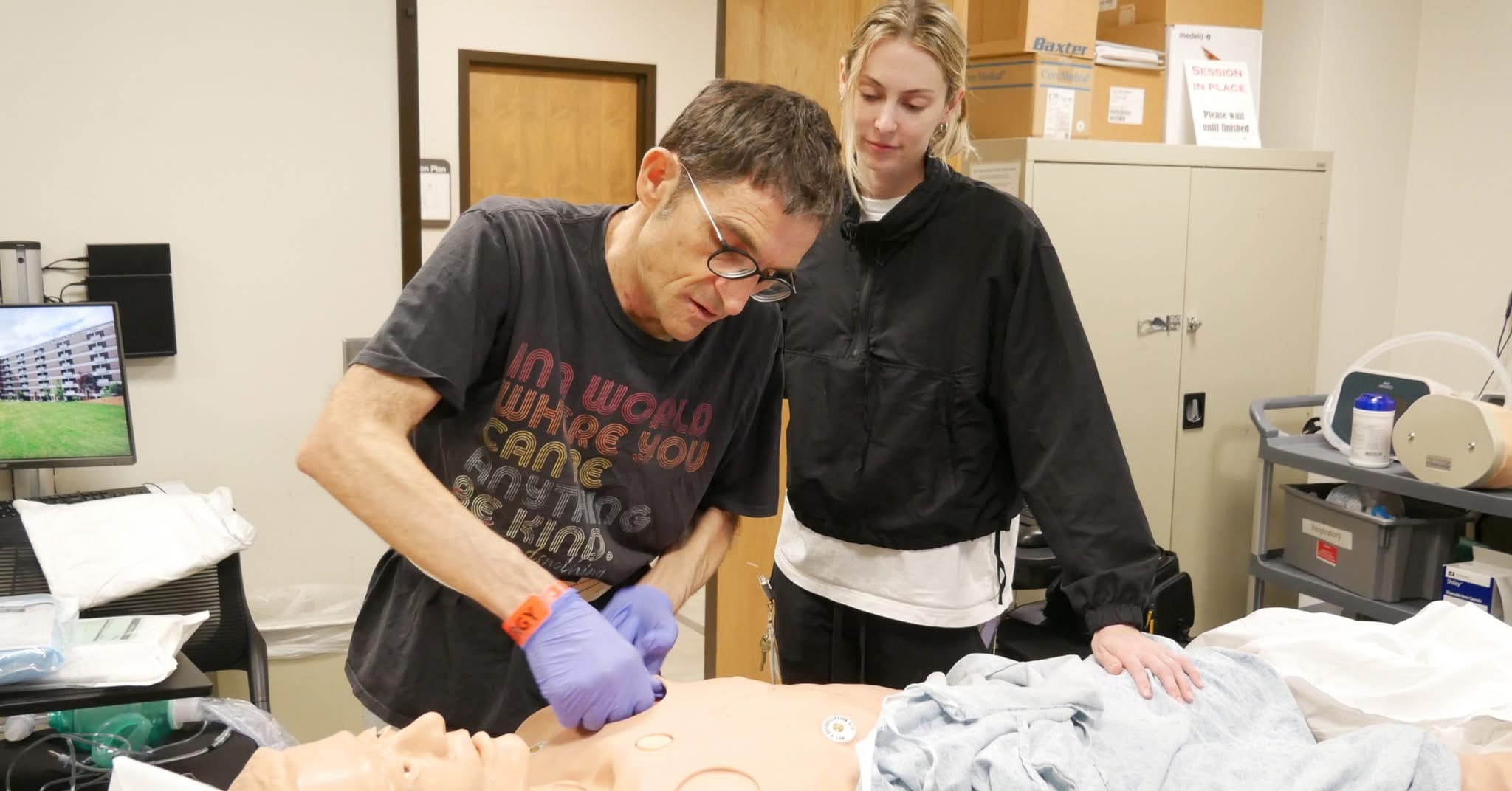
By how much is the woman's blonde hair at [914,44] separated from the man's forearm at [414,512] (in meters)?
0.79

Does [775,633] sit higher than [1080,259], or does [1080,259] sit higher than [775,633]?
[1080,259]

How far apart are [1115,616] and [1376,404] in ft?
5.56

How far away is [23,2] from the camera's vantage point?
272 cm

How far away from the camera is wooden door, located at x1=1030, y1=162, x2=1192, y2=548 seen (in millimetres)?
3074

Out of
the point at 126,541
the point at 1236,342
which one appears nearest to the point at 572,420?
the point at 126,541

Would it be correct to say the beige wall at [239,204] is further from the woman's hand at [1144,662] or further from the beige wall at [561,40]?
the woman's hand at [1144,662]

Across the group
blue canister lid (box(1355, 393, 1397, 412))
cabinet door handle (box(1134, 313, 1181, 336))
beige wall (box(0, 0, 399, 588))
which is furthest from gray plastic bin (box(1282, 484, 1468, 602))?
beige wall (box(0, 0, 399, 588))

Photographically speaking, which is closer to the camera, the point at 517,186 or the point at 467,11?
the point at 467,11

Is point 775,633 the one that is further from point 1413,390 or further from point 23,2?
point 23,2

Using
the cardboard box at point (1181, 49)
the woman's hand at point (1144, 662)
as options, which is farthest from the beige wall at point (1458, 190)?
the woman's hand at point (1144, 662)

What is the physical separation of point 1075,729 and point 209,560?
5.95 feet

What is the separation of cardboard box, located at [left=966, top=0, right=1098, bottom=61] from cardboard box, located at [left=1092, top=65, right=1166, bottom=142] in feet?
0.56

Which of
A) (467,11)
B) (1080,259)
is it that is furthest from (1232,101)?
(467,11)

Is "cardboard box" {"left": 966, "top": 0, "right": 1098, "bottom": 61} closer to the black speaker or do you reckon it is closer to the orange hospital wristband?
the black speaker
